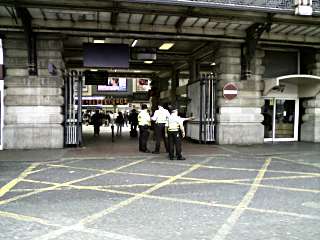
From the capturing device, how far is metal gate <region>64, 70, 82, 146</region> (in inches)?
554

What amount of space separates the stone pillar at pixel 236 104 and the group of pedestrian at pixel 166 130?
9.33 ft

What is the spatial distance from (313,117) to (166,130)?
751 cm

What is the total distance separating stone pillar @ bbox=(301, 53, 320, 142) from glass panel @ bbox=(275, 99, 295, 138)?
0.58 metres

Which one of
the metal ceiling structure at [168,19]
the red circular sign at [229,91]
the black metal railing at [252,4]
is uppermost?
the black metal railing at [252,4]

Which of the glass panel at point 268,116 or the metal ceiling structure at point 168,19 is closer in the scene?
the metal ceiling structure at point 168,19

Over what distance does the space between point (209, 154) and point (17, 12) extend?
7.26 meters

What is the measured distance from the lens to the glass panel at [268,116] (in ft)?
54.2

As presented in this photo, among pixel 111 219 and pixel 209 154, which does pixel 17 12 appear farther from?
pixel 111 219

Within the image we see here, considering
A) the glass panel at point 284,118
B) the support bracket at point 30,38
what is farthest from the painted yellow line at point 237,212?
the glass panel at point 284,118

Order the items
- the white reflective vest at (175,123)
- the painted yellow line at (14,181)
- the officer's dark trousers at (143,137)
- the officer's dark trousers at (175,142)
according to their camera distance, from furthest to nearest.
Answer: the officer's dark trousers at (143,137)
the white reflective vest at (175,123)
the officer's dark trousers at (175,142)
the painted yellow line at (14,181)

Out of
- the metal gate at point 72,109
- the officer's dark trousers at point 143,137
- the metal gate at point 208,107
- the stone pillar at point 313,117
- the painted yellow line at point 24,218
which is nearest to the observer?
the painted yellow line at point 24,218

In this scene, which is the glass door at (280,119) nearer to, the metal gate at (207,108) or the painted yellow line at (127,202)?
the metal gate at (207,108)

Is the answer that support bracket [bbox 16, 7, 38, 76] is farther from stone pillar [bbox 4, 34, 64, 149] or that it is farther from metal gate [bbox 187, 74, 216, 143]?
metal gate [bbox 187, 74, 216, 143]

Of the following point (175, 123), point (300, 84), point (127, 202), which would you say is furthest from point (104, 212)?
point (300, 84)
